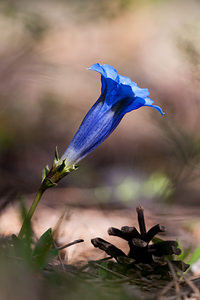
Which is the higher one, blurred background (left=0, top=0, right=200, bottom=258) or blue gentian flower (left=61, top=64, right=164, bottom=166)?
blurred background (left=0, top=0, right=200, bottom=258)

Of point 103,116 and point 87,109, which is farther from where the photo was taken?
point 87,109

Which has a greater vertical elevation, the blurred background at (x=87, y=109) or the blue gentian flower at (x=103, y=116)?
the blurred background at (x=87, y=109)

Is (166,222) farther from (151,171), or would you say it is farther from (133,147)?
(133,147)

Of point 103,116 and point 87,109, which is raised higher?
point 87,109

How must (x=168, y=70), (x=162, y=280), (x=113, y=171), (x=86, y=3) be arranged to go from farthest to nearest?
(x=168, y=70) → (x=113, y=171) → (x=86, y=3) → (x=162, y=280)

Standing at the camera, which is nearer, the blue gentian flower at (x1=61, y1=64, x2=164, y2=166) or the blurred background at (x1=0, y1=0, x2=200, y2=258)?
the blue gentian flower at (x1=61, y1=64, x2=164, y2=166)

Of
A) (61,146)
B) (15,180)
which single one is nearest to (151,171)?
(61,146)

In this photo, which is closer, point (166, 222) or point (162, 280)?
point (162, 280)

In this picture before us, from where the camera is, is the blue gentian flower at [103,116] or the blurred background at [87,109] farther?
the blurred background at [87,109]
